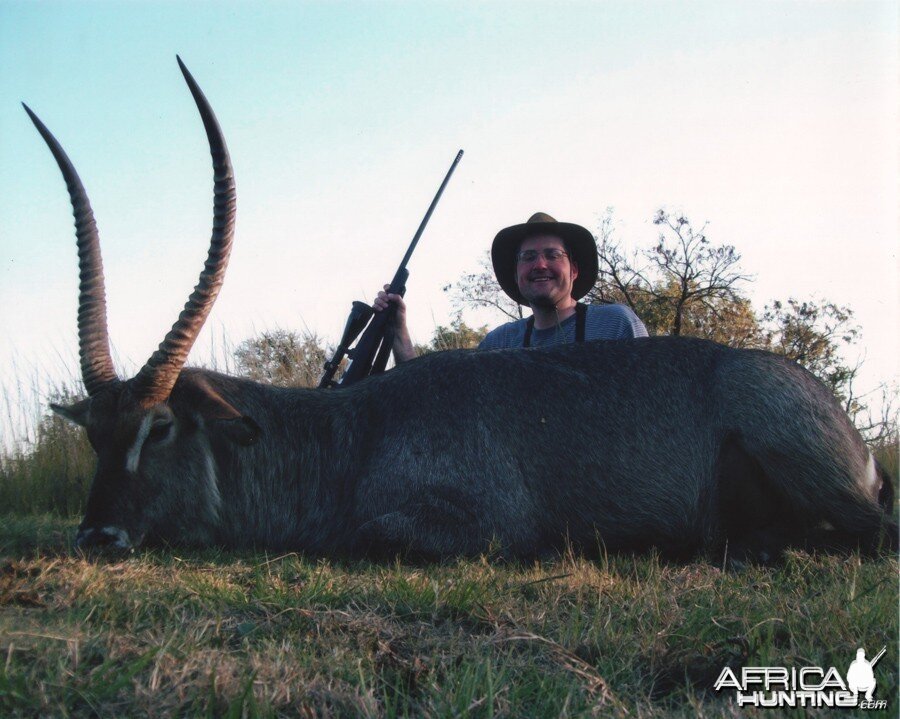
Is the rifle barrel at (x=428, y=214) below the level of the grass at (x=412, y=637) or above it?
above

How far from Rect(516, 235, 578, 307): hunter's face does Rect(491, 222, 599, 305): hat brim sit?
3.1 inches

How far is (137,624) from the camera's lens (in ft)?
7.25

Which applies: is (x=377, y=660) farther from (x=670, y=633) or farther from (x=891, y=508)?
(x=891, y=508)

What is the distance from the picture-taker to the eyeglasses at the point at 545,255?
6406mm

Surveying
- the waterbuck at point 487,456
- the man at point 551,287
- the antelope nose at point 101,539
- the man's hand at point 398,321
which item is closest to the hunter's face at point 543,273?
the man at point 551,287

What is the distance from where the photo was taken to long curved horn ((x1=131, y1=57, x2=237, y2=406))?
3.85m

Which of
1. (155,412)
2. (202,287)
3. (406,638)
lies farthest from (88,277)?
(406,638)

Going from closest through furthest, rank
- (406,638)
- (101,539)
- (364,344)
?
(406,638) < (101,539) < (364,344)

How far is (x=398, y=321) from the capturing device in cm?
587

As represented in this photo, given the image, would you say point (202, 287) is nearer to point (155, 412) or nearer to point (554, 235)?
point (155, 412)

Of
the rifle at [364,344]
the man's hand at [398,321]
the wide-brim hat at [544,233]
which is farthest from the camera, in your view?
the wide-brim hat at [544,233]

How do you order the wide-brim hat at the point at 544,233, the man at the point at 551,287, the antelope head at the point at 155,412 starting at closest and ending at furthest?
1. the antelope head at the point at 155,412
2. the man at the point at 551,287
3. the wide-brim hat at the point at 544,233

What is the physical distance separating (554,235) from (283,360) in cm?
372

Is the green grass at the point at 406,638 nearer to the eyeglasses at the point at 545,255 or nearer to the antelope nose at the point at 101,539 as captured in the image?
the antelope nose at the point at 101,539
